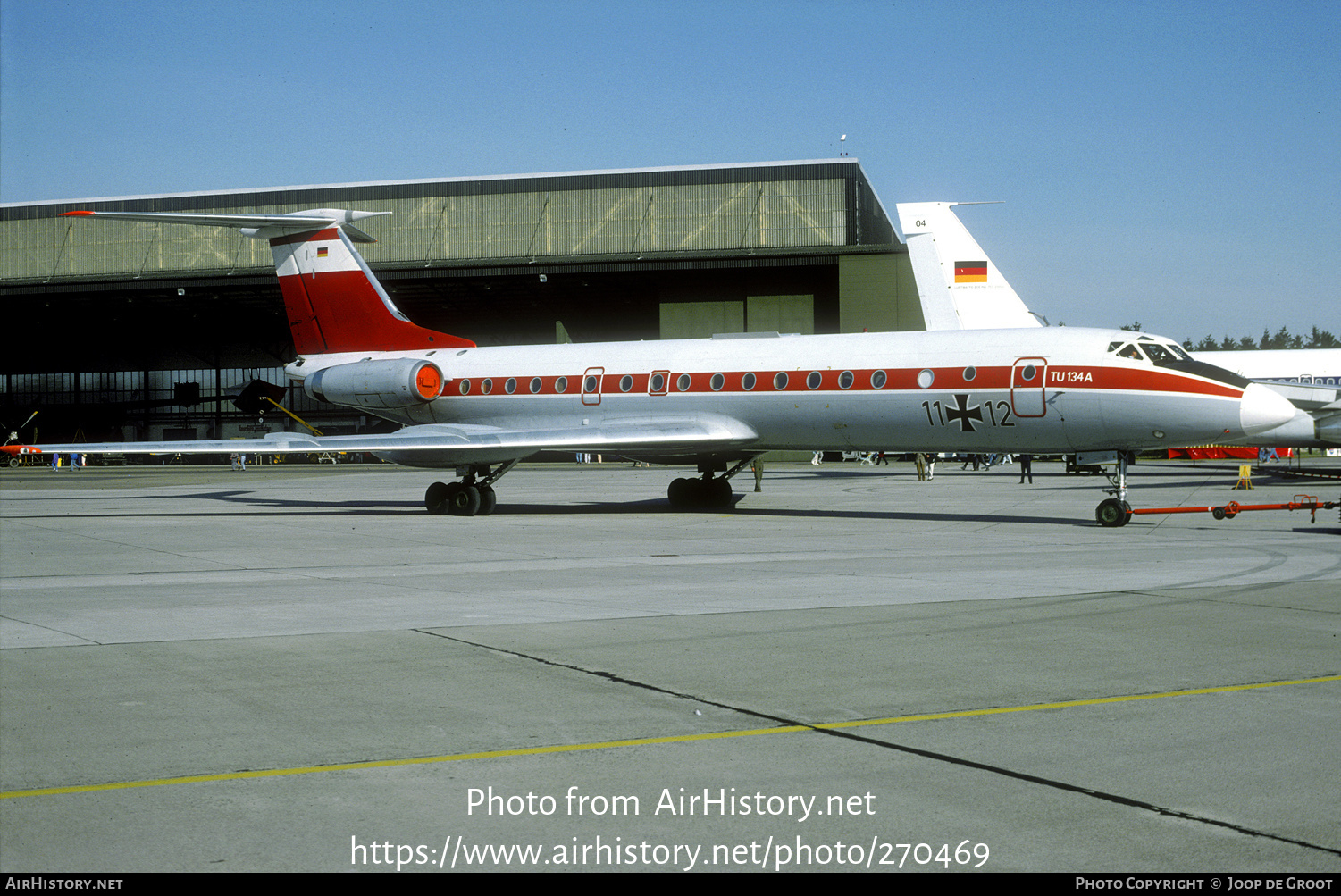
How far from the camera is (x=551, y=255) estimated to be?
60.9m

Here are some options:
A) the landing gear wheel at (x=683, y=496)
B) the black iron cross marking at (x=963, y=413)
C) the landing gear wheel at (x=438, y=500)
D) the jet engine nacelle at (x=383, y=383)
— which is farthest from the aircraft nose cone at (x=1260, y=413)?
the jet engine nacelle at (x=383, y=383)

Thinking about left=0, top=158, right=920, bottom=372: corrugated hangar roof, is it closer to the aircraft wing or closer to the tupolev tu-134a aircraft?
the tupolev tu-134a aircraft

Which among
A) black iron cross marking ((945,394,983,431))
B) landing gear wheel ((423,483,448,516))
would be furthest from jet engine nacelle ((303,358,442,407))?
black iron cross marking ((945,394,983,431))

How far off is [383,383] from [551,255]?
3616cm

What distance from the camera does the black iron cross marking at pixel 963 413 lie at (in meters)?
20.2

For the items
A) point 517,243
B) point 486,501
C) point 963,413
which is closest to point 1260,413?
point 963,413

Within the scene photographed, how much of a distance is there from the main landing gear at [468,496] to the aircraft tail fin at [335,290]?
14.0 feet

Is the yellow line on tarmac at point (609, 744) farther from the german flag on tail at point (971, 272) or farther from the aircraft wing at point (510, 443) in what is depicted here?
the german flag on tail at point (971, 272)

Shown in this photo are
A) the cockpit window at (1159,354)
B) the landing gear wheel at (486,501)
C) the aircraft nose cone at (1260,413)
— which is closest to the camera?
the aircraft nose cone at (1260,413)

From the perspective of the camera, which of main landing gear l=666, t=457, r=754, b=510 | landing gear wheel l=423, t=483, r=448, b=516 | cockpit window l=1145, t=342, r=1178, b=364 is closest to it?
cockpit window l=1145, t=342, r=1178, b=364

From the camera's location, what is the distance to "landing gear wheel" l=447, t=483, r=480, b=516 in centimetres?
2375

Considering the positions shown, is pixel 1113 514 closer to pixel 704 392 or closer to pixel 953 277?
pixel 704 392

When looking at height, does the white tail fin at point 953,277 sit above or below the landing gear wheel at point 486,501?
above

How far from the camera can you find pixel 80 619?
962cm
